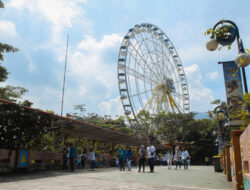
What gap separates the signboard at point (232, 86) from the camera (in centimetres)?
767

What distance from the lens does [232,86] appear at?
7.73 meters

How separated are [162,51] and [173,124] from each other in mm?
11012

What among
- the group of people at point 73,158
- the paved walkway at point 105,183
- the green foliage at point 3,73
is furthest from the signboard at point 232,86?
the green foliage at point 3,73

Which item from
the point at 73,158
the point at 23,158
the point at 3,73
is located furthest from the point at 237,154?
the point at 3,73

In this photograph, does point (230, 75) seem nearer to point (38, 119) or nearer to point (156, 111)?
point (38, 119)

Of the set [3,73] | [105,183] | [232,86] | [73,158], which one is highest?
[3,73]

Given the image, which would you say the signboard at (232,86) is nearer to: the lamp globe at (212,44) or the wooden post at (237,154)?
the lamp globe at (212,44)

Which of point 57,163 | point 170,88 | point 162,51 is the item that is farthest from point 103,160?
point 162,51

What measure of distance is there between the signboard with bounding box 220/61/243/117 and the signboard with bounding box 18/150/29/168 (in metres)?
8.92

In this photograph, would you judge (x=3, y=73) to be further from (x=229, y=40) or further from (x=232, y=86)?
(x=229, y=40)

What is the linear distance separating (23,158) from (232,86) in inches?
363

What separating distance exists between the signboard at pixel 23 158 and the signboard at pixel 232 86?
8.92 m

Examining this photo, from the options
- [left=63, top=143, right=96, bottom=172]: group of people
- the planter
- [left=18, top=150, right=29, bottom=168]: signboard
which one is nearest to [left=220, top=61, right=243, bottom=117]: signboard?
the planter

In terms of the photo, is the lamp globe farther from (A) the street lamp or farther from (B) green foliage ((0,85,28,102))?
(B) green foliage ((0,85,28,102))
